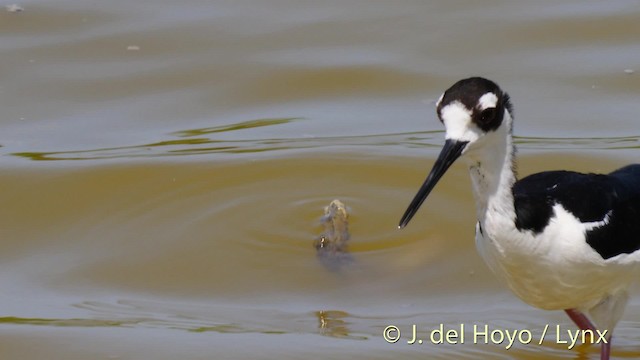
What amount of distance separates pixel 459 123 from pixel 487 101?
0.14 meters

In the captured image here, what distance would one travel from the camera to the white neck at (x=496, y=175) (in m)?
5.54

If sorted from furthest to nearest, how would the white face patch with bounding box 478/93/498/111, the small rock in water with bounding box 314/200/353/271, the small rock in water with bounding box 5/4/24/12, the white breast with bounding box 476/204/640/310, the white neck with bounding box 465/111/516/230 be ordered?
the small rock in water with bounding box 5/4/24/12, the small rock in water with bounding box 314/200/353/271, the white breast with bounding box 476/204/640/310, the white neck with bounding box 465/111/516/230, the white face patch with bounding box 478/93/498/111

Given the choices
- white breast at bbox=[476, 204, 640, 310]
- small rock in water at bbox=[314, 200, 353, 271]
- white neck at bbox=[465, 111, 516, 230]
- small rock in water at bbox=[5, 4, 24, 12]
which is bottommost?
white breast at bbox=[476, 204, 640, 310]

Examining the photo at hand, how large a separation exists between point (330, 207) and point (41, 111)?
2.60m

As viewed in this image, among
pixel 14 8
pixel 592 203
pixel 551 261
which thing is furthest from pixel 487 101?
pixel 14 8

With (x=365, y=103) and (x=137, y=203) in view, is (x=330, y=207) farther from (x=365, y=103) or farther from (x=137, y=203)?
(x=365, y=103)

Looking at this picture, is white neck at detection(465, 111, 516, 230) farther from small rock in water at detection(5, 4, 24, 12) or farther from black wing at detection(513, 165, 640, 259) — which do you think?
small rock in water at detection(5, 4, 24, 12)

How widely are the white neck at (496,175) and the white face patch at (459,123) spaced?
12 centimetres

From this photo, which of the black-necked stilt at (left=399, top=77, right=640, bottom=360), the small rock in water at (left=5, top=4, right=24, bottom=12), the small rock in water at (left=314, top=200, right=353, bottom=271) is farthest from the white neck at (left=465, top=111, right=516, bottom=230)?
the small rock in water at (left=5, top=4, right=24, bottom=12)

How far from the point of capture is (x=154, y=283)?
23.2ft

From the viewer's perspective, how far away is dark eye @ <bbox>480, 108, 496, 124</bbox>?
5383mm

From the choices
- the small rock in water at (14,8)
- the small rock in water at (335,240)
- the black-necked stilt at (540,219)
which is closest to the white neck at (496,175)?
the black-necked stilt at (540,219)

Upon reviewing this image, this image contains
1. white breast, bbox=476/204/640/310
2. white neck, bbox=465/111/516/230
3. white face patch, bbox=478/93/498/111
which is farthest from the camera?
white breast, bbox=476/204/640/310

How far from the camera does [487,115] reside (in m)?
5.41
